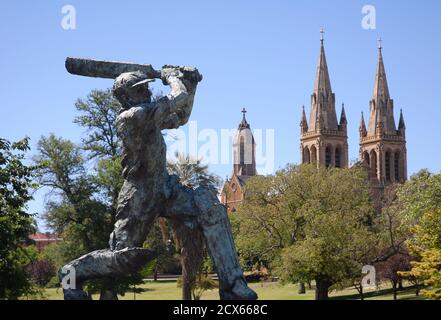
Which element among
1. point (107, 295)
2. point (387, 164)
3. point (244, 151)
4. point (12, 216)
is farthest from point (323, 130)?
point (12, 216)

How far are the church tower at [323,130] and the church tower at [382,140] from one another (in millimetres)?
4282

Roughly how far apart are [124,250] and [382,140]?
114 metres

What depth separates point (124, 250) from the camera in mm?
8484

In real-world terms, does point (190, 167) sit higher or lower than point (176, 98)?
higher

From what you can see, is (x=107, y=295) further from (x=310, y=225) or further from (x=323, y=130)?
(x=323, y=130)

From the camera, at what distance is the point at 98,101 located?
33.6 m

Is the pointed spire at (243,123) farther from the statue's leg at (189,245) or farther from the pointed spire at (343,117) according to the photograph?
the statue's leg at (189,245)

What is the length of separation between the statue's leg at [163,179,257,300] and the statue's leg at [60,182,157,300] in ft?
1.10

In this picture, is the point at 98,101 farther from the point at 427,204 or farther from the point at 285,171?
the point at 427,204

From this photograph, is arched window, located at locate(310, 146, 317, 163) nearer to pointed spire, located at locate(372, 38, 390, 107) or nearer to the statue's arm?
pointed spire, located at locate(372, 38, 390, 107)

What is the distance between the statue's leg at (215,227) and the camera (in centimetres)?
830

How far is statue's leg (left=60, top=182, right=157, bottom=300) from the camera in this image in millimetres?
8500

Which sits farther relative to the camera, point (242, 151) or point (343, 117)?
point (242, 151)
